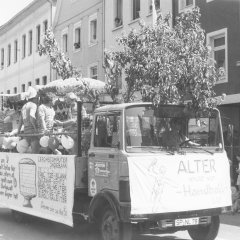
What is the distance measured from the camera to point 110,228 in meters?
7.56

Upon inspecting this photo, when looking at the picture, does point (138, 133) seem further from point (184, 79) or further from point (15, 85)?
point (15, 85)

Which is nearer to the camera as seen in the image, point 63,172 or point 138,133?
point 138,133

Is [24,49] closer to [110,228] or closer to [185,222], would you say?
[110,228]

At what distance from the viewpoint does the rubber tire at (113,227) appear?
288 inches

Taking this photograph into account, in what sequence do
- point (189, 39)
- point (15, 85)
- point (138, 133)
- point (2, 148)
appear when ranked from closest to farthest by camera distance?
1. point (138, 133)
2. point (189, 39)
3. point (2, 148)
4. point (15, 85)

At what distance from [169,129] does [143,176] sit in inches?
37.2

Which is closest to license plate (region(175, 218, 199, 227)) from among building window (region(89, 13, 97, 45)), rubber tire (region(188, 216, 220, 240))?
rubber tire (region(188, 216, 220, 240))

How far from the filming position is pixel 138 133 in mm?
7562

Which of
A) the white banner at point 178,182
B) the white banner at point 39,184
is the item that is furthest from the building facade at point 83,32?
the white banner at point 178,182

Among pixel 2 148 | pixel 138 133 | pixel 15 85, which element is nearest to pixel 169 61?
pixel 138 133

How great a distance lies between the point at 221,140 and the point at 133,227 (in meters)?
1.91

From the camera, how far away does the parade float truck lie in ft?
24.0

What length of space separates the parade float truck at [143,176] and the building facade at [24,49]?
86.1ft

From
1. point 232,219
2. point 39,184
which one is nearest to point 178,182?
point 39,184
